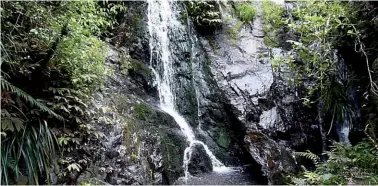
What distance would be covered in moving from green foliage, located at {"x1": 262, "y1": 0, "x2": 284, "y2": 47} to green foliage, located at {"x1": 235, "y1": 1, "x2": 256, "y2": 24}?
38 centimetres

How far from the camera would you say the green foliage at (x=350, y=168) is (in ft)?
12.4

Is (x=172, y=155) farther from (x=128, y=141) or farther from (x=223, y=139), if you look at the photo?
(x=223, y=139)

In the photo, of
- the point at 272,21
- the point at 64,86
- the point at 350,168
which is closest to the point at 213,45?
the point at 272,21

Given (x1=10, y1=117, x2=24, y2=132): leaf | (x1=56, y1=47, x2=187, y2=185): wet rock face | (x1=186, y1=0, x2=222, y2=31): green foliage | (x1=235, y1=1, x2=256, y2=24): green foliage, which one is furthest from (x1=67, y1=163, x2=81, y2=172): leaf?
(x1=235, y1=1, x2=256, y2=24): green foliage

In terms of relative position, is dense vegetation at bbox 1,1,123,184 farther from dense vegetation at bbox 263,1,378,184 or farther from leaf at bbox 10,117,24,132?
dense vegetation at bbox 263,1,378,184

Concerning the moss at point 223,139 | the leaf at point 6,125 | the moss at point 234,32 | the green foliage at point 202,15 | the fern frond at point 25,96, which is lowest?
the moss at point 223,139

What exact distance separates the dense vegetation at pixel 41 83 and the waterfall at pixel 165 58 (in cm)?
280

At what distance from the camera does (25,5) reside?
399 cm

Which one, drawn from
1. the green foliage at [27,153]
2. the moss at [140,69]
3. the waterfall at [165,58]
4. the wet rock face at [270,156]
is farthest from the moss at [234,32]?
the green foliage at [27,153]

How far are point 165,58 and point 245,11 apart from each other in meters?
3.09

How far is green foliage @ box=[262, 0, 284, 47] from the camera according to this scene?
8.91 metres

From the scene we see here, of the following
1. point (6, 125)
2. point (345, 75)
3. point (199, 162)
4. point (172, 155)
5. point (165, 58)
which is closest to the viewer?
point (6, 125)

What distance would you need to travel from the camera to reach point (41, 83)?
4.22m

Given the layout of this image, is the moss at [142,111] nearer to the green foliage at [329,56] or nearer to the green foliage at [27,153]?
the green foliage at [27,153]
